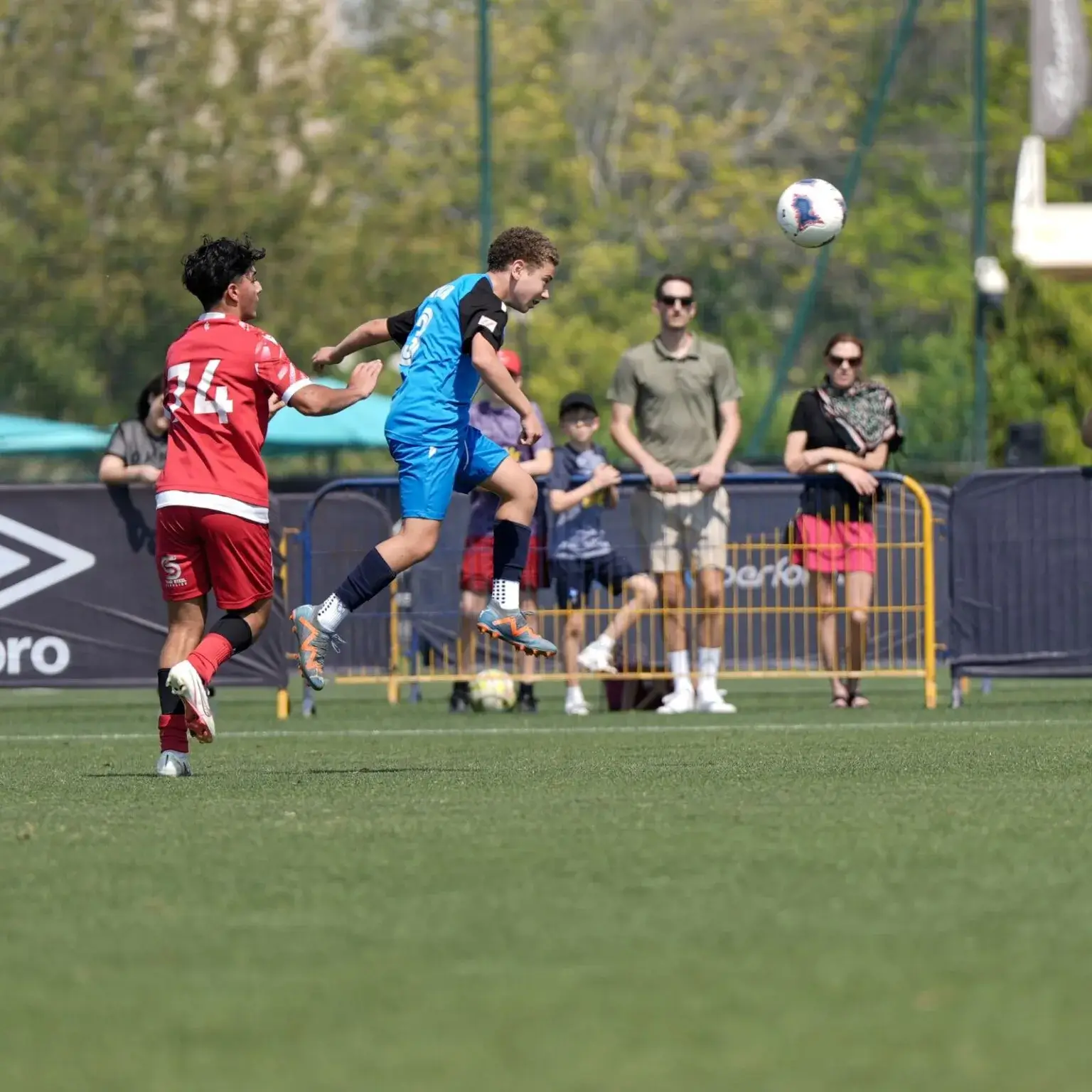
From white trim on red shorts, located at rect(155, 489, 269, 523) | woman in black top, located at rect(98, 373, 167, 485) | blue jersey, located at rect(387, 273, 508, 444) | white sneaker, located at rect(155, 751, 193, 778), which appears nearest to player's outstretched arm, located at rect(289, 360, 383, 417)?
white trim on red shorts, located at rect(155, 489, 269, 523)

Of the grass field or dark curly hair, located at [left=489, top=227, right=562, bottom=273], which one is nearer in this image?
the grass field

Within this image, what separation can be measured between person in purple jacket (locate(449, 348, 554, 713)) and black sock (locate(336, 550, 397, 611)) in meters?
4.33

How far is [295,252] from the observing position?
2977 centimetres

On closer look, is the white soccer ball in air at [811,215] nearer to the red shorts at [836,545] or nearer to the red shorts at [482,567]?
the red shorts at [836,545]

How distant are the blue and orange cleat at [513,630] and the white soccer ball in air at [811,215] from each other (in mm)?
3971

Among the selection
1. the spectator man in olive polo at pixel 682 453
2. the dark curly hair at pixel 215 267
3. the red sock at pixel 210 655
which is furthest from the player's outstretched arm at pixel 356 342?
the spectator man in olive polo at pixel 682 453

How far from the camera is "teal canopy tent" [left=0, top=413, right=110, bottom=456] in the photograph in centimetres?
2488

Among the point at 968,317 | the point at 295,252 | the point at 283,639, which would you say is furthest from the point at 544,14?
the point at 283,639

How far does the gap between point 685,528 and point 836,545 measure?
0.83 m

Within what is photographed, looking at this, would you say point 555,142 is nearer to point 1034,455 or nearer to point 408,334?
point 1034,455

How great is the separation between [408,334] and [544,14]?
63.3 feet

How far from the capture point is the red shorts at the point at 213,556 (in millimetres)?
8422

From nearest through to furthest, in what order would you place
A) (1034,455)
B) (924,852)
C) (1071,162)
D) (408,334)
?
(924,852), (408,334), (1034,455), (1071,162)

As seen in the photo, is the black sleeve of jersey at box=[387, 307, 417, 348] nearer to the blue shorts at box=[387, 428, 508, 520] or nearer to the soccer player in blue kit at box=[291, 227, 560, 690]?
the soccer player in blue kit at box=[291, 227, 560, 690]
